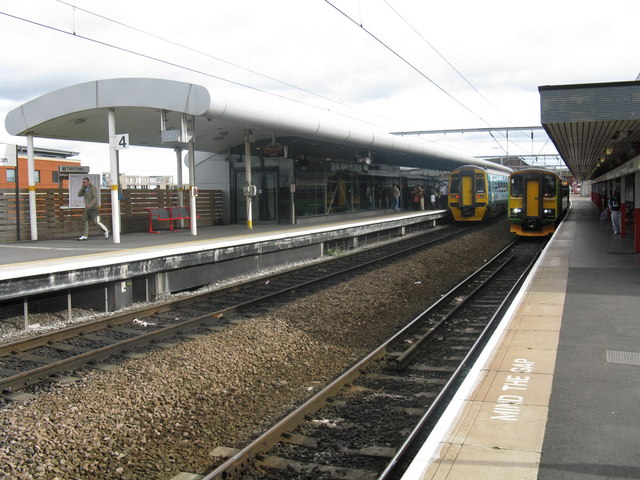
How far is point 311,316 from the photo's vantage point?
32.6 ft

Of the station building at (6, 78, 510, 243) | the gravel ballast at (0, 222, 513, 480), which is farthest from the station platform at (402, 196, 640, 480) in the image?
the station building at (6, 78, 510, 243)

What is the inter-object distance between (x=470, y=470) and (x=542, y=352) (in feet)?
10.4

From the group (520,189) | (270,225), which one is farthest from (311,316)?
(520,189)

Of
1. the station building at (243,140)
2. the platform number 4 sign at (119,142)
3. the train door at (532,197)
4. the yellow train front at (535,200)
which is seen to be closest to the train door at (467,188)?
the station building at (243,140)

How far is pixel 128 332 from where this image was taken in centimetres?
871

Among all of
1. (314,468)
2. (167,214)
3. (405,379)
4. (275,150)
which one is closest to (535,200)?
(275,150)

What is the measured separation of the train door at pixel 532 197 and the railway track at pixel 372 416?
15717 millimetres

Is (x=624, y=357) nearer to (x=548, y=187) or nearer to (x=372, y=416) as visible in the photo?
(x=372, y=416)

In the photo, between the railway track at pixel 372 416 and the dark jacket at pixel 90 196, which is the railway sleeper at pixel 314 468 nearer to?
the railway track at pixel 372 416

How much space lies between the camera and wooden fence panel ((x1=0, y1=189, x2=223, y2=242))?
48.7 ft

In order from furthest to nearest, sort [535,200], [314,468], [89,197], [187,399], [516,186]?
[516,186]
[535,200]
[89,197]
[187,399]
[314,468]

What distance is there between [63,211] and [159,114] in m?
3.87

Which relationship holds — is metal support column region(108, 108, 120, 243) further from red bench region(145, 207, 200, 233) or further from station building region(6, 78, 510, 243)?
red bench region(145, 207, 200, 233)

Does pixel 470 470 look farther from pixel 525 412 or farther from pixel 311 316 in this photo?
pixel 311 316
